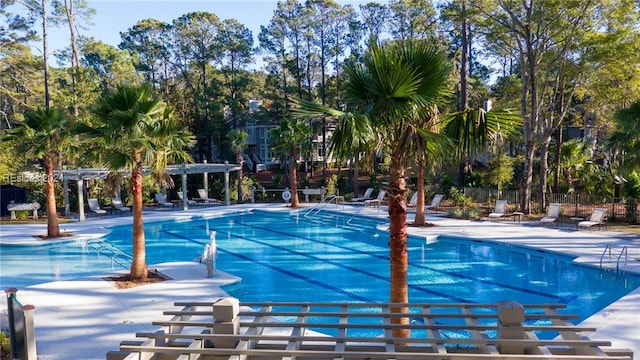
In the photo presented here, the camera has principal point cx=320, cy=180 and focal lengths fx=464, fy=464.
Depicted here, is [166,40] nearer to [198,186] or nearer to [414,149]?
[198,186]

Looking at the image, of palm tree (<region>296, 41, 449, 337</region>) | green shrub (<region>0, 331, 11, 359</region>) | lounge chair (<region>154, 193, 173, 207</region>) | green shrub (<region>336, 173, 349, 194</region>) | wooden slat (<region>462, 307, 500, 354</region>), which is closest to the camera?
wooden slat (<region>462, 307, 500, 354</region>)

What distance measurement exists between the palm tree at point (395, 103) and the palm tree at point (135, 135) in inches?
203

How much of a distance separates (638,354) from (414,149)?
12.9 ft

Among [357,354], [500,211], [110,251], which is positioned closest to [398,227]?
[357,354]

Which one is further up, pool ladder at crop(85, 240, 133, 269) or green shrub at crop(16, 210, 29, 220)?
green shrub at crop(16, 210, 29, 220)

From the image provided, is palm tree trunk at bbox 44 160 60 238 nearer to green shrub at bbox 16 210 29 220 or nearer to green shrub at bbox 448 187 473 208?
green shrub at bbox 16 210 29 220

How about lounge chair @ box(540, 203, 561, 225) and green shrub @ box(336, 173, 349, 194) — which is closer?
lounge chair @ box(540, 203, 561, 225)

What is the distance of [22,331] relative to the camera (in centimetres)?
460

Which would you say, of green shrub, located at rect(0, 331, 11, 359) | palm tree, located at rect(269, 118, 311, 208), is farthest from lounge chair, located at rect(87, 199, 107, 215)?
green shrub, located at rect(0, 331, 11, 359)

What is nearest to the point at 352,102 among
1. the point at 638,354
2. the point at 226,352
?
the point at 226,352

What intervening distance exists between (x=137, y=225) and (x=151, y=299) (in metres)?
1.91

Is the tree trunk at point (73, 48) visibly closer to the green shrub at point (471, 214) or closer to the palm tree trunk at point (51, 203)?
the palm tree trunk at point (51, 203)

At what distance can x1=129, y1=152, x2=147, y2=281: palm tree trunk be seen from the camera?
9.77 meters

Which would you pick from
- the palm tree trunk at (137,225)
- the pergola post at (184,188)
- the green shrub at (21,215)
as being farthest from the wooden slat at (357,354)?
the green shrub at (21,215)
